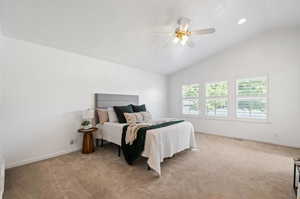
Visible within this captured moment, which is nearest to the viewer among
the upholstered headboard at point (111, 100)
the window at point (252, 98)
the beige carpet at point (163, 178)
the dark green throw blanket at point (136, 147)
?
the beige carpet at point (163, 178)

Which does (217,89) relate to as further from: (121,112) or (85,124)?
(85,124)

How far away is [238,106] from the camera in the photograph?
4.38 meters

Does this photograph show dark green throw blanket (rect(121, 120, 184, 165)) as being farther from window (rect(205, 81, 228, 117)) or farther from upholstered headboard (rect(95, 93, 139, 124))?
window (rect(205, 81, 228, 117))

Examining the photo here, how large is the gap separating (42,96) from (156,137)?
255 centimetres

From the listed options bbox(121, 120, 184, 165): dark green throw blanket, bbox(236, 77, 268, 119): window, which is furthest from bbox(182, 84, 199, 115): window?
bbox(121, 120, 184, 165): dark green throw blanket

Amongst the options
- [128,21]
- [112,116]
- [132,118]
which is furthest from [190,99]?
[128,21]

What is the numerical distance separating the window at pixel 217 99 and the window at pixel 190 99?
43 cm

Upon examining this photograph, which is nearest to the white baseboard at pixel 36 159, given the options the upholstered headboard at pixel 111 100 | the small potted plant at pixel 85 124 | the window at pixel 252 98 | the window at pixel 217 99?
the small potted plant at pixel 85 124

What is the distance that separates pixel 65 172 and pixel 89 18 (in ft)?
8.98

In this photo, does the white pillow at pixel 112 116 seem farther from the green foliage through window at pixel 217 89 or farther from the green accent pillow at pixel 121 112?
the green foliage through window at pixel 217 89

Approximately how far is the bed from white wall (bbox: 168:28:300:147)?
229cm

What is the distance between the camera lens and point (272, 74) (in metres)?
3.78

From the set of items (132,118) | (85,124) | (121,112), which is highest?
(121,112)

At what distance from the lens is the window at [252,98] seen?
3959 mm
